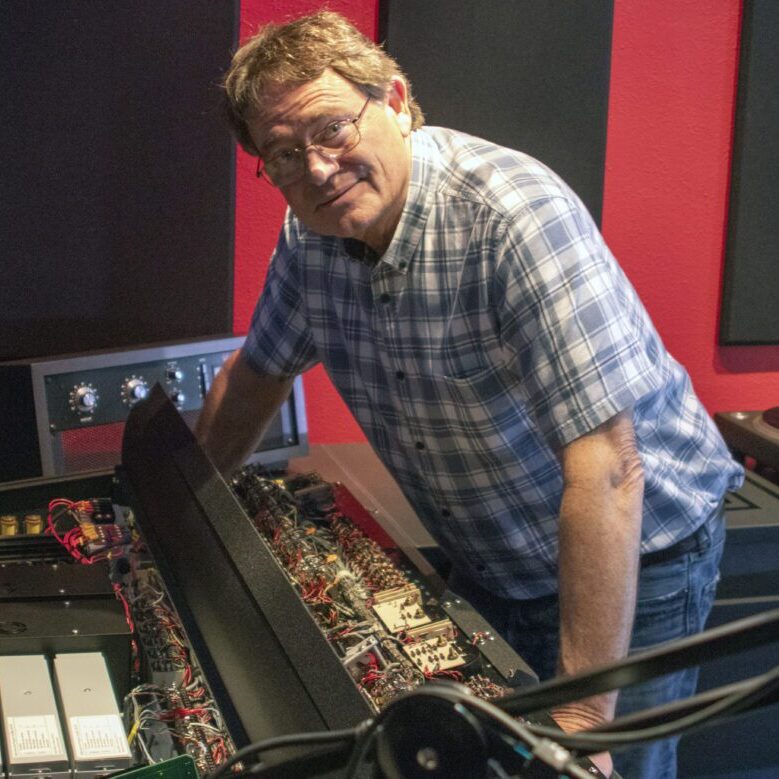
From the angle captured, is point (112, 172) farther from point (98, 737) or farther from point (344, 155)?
point (98, 737)

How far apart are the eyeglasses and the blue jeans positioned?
2.32 feet

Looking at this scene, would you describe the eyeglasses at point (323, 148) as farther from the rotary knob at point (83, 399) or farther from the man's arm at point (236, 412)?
the rotary knob at point (83, 399)

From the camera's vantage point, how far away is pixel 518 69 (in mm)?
2576

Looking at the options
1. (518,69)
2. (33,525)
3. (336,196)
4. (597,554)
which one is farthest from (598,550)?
(518,69)

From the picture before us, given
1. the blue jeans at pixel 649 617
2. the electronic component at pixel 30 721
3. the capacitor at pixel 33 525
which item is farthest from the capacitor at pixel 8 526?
the blue jeans at pixel 649 617

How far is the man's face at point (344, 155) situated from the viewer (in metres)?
1.44

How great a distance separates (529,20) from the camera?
101 inches

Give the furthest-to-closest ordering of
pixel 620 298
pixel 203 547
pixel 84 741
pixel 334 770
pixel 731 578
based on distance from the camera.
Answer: pixel 731 578 → pixel 620 298 → pixel 203 547 → pixel 84 741 → pixel 334 770

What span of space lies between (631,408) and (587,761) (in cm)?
48

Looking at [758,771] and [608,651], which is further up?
[608,651]

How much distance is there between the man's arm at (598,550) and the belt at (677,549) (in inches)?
14.3

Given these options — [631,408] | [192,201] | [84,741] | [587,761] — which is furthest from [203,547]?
[192,201]

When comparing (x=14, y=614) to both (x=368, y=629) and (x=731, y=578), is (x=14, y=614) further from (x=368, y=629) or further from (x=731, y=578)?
(x=731, y=578)

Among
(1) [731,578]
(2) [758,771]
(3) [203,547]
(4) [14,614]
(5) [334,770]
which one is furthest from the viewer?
(2) [758,771]
